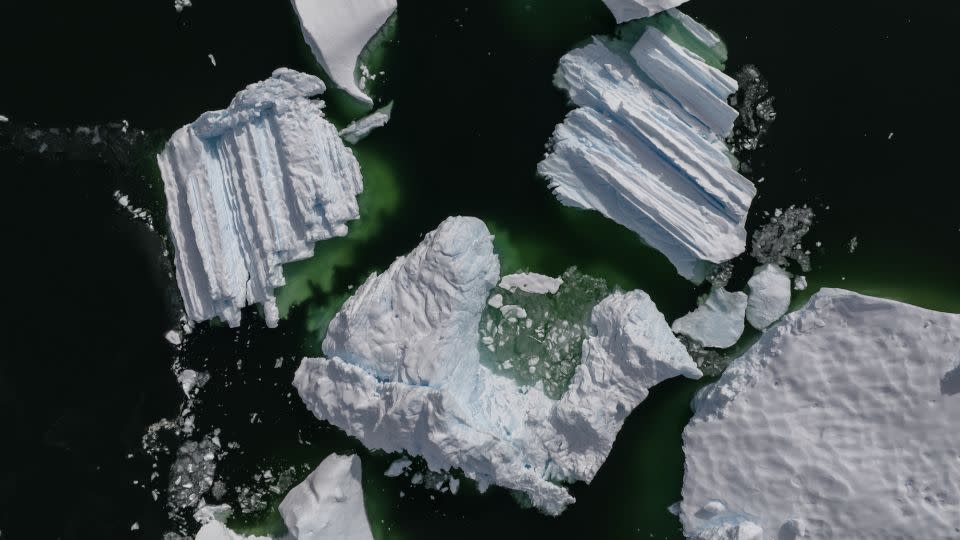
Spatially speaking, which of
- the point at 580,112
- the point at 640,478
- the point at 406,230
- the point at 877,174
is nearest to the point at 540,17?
the point at 580,112

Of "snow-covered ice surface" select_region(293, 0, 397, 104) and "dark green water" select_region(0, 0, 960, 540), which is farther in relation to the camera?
"snow-covered ice surface" select_region(293, 0, 397, 104)

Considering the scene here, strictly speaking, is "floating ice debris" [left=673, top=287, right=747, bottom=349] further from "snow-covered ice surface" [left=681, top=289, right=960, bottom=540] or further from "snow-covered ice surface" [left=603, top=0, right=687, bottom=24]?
"snow-covered ice surface" [left=603, top=0, right=687, bottom=24]

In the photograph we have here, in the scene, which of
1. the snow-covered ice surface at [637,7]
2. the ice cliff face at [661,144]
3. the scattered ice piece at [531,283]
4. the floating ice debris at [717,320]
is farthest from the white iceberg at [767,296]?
the snow-covered ice surface at [637,7]

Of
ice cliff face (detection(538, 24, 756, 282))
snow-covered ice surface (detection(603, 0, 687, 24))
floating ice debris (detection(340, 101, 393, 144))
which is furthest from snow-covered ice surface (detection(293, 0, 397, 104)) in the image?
snow-covered ice surface (detection(603, 0, 687, 24))

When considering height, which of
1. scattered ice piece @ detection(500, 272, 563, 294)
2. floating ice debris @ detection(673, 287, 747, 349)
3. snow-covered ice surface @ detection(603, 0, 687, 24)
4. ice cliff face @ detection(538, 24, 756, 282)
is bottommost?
floating ice debris @ detection(673, 287, 747, 349)

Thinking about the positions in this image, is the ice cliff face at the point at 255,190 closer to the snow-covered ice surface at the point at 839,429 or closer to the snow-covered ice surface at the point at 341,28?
the snow-covered ice surface at the point at 341,28

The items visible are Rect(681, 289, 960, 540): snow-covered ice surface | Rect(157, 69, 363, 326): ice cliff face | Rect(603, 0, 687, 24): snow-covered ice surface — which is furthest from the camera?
Rect(157, 69, 363, 326): ice cliff face

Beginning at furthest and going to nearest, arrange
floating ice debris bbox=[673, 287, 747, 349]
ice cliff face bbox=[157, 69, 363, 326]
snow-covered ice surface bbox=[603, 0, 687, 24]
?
1. ice cliff face bbox=[157, 69, 363, 326]
2. floating ice debris bbox=[673, 287, 747, 349]
3. snow-covered ice surface bbox=[603, 0, 687, 24]
